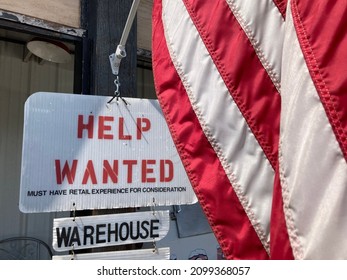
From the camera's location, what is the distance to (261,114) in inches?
50.8

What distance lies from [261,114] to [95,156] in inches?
36.6

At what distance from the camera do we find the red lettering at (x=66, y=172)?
5.97 feet

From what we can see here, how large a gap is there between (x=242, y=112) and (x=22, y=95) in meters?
3.75

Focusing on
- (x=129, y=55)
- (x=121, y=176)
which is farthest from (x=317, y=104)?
(x=129, y=55)

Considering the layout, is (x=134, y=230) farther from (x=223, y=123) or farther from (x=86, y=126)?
(x=223, y=123)

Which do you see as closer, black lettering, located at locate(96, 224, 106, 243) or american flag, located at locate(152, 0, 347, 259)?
american flag, located at locate(152, 0, 347, 259)

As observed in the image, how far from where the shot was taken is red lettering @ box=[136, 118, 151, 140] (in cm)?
201

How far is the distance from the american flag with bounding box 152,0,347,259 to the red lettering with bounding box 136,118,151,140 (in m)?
0.47

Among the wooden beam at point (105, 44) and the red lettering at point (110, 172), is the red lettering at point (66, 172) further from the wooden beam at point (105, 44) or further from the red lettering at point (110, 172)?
the wooden beam at point (105, 44)

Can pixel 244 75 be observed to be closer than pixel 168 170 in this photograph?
Yes

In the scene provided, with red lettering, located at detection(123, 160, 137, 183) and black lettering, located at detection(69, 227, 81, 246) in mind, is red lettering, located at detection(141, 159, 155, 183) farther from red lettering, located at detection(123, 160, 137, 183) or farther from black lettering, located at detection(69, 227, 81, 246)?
black lettering, located at detection(69, 227, 81, 246)

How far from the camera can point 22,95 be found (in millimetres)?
4465

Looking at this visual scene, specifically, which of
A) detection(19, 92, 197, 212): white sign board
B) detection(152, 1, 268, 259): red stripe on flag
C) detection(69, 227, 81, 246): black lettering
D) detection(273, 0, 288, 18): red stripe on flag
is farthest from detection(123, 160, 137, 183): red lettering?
detection(273, 0, 288, 18): red stripe on flag

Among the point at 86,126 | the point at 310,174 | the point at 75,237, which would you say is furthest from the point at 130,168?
the point at 310,174
